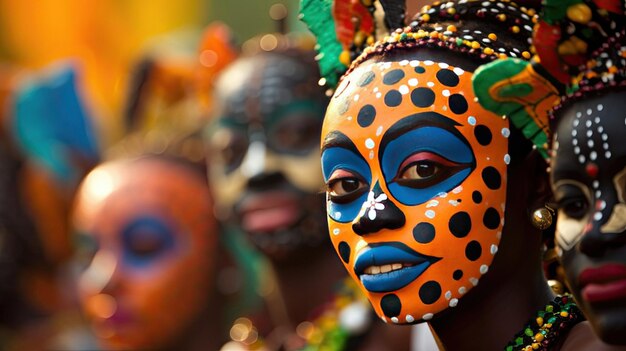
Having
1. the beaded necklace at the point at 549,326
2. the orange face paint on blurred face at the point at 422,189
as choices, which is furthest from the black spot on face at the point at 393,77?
the beaded necklace at the point at 549,326

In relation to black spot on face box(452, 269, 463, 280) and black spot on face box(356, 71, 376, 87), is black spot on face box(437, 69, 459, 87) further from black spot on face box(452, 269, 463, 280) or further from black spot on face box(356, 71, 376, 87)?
black spot on face box(452, 269, 463, 280)

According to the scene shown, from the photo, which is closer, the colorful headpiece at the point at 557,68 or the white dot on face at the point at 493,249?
the colorful headpiece at the point at 557,68

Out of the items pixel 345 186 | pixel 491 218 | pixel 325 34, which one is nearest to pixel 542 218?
pixel 491 218

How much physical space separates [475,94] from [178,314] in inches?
99.2

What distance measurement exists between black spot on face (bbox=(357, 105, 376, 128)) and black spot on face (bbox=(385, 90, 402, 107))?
1.4 inches

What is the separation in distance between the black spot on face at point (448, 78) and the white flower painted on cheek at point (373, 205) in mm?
282

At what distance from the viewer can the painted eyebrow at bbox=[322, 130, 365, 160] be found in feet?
8.56

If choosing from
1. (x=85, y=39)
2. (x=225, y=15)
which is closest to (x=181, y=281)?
(x=85, y=39)

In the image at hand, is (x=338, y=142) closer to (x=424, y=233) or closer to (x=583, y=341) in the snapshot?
(x=424, y=233)

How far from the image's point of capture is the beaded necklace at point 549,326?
99.7 inches

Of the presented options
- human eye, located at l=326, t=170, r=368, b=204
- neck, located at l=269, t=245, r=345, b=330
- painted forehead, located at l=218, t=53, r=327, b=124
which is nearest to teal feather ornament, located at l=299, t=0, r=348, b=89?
human eye, located at l=326, t=170, r=368, b=204

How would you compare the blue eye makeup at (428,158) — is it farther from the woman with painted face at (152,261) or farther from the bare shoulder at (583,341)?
the woman with painted face at (152,261)

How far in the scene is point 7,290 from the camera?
5.73 m

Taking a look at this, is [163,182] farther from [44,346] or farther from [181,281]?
[44,346]
